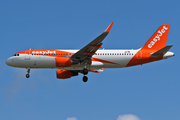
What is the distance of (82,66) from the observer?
47.3 metres

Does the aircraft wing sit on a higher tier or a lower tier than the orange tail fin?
lower

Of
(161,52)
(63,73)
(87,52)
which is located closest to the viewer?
(87,52)

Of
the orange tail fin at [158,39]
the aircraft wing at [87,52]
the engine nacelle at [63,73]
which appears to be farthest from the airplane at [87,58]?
the engine nacelle at [63,73]

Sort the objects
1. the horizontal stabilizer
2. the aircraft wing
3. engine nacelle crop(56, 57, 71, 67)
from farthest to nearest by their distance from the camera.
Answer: the horizontal stabilizer < engine nacelle crop(56, 57, 71, 67) < the aircraft wing

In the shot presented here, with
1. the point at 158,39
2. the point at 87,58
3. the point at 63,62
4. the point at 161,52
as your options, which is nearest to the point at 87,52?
the point at 87,58

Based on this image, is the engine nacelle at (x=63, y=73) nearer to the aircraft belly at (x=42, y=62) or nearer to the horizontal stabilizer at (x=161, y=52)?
the aircraft belly at (x=42, y=62)

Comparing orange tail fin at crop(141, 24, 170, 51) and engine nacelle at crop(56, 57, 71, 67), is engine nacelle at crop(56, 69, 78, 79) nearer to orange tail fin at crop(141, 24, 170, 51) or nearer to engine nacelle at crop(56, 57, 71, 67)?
engine nacelle at crop(56, 57, 71, 67)

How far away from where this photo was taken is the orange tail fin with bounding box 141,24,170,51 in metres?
48.7

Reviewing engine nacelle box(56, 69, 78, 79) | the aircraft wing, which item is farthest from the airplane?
engine nacelle box(56, 69, 78, 79)

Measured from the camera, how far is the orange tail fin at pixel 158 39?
160ft

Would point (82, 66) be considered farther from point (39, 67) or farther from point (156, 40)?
point (156, 40)

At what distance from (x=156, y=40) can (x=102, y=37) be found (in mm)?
11180

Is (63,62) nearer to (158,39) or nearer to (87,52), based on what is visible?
(87,52)

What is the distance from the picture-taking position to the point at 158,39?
4938cm
